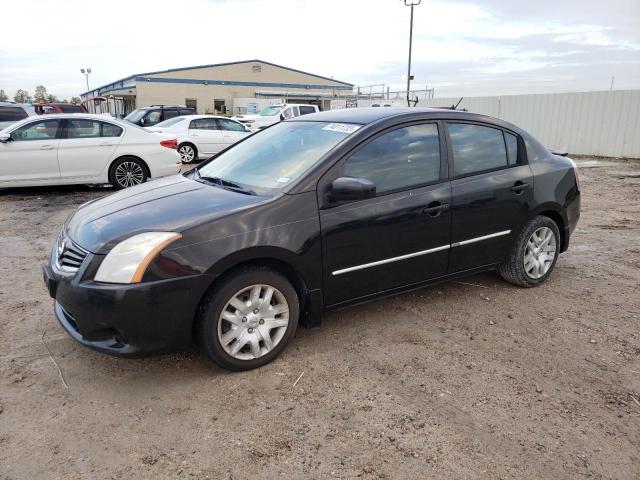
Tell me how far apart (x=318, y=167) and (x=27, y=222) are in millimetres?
5831

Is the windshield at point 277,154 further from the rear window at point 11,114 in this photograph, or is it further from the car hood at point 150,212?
the rear window at point 11,114

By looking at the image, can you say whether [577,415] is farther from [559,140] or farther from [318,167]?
[559,140]

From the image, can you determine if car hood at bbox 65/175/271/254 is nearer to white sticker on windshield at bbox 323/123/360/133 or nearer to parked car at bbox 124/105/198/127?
white sticker on windshield at bbox 323/123/360/133

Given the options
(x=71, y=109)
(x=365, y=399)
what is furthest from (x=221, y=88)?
(x=365, y=399)

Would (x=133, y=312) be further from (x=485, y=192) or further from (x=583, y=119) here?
(x=583, y=119)

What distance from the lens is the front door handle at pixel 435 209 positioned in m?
3.75

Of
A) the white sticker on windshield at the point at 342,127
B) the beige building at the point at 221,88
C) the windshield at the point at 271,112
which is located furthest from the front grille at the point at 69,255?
the beige building at the point at 221,88

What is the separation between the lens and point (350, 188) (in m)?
3.26

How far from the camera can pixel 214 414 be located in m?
2.82

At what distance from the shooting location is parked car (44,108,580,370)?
9.53ft

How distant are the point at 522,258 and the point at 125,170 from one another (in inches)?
302

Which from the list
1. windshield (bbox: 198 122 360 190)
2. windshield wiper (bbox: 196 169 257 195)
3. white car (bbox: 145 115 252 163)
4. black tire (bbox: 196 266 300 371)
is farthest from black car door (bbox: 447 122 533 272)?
white car (bbox: 145 115 252 163)

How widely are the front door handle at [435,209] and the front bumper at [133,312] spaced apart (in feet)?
5.63

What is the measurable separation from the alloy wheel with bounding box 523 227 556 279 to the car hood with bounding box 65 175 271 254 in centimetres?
266
